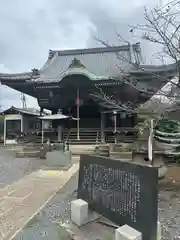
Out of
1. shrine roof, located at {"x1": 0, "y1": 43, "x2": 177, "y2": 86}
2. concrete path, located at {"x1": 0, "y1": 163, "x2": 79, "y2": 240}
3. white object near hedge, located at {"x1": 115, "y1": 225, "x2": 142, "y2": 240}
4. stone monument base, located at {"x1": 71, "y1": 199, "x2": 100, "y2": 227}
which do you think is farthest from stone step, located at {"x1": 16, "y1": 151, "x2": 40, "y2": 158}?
white object near hedge, located at {"x1": 115, "y1": 225, "x2": 142, "y2": 240}

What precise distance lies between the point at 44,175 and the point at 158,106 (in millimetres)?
4436

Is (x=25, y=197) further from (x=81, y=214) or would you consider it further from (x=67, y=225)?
(x=81, y=214)

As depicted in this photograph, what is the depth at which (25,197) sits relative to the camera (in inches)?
207

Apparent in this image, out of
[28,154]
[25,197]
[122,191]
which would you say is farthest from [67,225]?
[28,154]

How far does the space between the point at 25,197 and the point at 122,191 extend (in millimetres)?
2745

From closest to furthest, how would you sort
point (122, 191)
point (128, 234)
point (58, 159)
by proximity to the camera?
1. point (128, 234)
2. point (122, 191)
3. point (58, 159)

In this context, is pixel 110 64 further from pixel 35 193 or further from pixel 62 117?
pixel 35 193

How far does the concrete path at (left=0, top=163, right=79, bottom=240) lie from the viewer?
3.78 m

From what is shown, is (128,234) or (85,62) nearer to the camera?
(128,234)

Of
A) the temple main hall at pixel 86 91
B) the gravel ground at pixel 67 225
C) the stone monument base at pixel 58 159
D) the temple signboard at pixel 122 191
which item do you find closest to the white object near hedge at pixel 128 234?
the temple signboard at pixel 122 191

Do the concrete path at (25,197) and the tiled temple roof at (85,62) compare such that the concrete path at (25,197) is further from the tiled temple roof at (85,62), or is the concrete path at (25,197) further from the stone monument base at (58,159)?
the tiled temple roof at (85,62)

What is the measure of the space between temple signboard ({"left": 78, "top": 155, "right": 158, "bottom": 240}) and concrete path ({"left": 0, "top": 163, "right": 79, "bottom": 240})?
3.49ft

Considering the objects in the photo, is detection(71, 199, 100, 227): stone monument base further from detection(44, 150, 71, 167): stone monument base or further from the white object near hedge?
detection(44, 150, 71, 167): stone monument base

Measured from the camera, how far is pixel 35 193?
5547 millimetres
